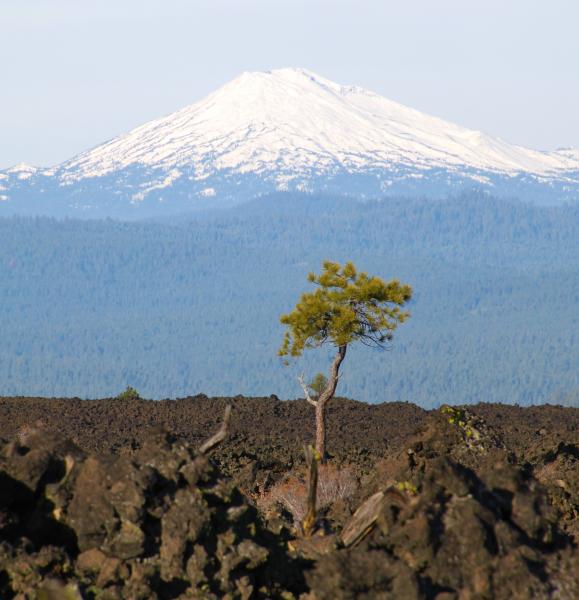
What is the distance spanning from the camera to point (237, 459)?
2591 cm

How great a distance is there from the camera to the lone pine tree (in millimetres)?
26438

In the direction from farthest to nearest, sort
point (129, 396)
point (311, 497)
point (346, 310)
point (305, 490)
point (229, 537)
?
point (129, 396) < point (346, 310) < point (305, 490) < point (311, 497) < point (229, 537)

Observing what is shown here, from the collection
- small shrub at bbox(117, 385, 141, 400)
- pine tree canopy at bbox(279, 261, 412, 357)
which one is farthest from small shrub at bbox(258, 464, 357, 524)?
small shrub at bbox(117, 385, 141, 400)

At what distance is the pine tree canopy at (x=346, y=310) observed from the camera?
1043 inches

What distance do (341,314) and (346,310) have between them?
12 cm

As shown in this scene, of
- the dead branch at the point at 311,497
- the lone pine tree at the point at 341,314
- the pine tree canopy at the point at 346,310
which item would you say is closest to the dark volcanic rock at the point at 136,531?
the dead branch at the point at 311,497

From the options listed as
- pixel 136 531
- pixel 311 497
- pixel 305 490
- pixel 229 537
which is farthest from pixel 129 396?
pixel 136 531

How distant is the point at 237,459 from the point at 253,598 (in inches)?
669

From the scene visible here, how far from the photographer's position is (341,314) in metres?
26.5

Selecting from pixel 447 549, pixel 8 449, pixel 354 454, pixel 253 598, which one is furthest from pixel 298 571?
pixel 354 454

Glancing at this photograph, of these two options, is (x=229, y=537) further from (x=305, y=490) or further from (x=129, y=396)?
(x=129, y=396)

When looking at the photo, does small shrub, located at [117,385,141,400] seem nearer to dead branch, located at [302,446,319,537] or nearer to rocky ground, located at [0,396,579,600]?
dead branch, located at [302,446,319,537]

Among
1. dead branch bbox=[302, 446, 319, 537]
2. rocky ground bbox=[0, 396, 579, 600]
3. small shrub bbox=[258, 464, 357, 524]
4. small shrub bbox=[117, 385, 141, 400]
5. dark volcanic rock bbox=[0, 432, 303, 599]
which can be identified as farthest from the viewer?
small shrub bbox=[117, 385, 141, 400]

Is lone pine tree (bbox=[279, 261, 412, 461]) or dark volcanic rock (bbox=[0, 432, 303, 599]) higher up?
lone pine tree (bbox=[279, 261, 412, 461])
